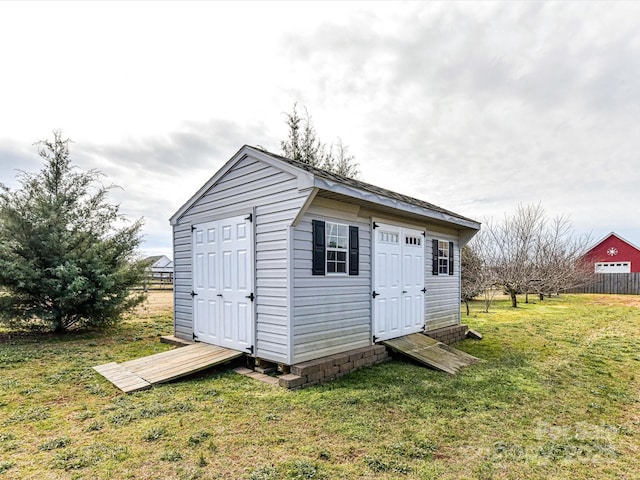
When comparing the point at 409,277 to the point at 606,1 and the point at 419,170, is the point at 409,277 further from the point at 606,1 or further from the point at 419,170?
the point at 419,170

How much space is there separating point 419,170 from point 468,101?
16.8 ft

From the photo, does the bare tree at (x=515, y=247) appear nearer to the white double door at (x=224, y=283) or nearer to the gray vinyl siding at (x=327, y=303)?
the gray vinyl siding at (x=327, y=303)

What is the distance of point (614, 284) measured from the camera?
2083cm

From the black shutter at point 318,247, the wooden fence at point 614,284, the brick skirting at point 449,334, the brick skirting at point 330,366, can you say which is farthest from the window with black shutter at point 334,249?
the wooden fence at point 614,284

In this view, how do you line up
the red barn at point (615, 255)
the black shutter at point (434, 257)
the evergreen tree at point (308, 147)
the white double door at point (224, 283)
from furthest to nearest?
the red barn at point (615, 255)
the evergreen tree at point (308, 147)
the black shutter at point (434, 257)
the white double door at point (224, 283)

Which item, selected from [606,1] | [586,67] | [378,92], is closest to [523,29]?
[606,1]

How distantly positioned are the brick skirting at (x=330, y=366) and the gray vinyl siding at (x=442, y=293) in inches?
86.0

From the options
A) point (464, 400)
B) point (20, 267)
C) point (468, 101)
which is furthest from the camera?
point (468, 101)

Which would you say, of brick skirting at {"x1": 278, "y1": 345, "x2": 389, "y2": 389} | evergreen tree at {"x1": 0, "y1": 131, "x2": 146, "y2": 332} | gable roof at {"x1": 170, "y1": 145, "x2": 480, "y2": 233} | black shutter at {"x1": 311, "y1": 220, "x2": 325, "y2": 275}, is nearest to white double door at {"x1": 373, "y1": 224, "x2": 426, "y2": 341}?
brick skirting at {"x1": 278, "y1": 345, "x2": 389, "y2": 389}

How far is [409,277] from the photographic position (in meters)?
6.69

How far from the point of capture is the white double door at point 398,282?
5.93m

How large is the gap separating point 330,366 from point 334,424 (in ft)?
4.84

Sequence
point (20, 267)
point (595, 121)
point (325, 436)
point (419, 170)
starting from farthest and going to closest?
point (419, 170) → point (595, 121) → point (20, 267) → point (325, 436)

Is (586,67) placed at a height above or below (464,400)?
above
